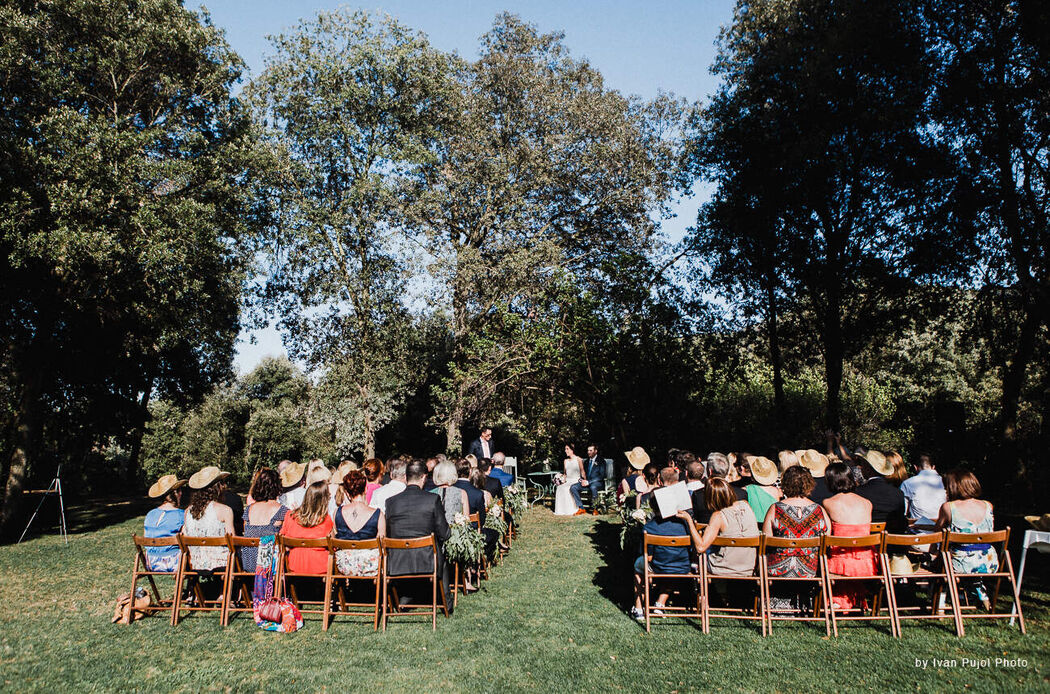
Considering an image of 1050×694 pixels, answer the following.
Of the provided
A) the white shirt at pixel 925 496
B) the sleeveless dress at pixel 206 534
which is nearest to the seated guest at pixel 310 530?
the sleeveless dress at pixel 206 534

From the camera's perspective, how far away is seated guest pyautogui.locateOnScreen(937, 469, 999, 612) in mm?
6164

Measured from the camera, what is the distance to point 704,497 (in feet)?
21.5

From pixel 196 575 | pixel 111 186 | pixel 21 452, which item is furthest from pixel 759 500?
pixel 21 452

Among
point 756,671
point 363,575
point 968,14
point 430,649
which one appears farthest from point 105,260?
point 968,14

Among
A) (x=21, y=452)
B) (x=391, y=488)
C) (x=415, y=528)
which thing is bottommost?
(x=415, y=528)

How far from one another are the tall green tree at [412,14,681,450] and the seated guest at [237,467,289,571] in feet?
39.9

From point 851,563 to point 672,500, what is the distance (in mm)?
1759

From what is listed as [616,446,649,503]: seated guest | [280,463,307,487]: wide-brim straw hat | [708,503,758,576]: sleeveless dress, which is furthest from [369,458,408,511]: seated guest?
[616,446,649,503]: seated guest

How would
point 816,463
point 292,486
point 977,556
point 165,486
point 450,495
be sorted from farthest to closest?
point 292,486, point 816,463, point 450,495, point 165,486, point 977,556

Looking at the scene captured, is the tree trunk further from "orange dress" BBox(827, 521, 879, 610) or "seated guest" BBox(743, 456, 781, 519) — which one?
"orange dress" BBox(827, 521, 879, 610)

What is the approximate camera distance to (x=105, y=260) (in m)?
12.6

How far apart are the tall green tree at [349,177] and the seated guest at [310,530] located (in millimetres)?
14101

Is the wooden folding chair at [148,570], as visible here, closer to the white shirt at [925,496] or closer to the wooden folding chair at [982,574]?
the wooden folding chair at [982,574]

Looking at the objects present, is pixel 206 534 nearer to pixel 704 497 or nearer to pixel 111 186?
pixel 704 497
